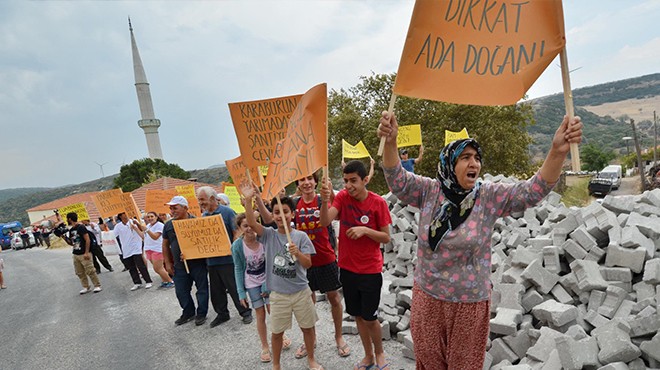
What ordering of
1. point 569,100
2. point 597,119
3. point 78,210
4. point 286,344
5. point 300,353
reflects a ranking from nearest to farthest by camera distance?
point 569,100 → point 300,353 → point 286,344 → point 78,210 → point 597,119

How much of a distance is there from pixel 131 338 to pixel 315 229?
144 inches

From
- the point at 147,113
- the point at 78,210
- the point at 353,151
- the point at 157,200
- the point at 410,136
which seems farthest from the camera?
the point at 147,113

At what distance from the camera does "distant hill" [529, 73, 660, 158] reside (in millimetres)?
74619

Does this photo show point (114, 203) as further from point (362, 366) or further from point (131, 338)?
point (362, 366)

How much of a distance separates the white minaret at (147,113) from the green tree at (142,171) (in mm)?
6417

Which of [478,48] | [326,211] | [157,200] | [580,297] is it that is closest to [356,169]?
[326,211]

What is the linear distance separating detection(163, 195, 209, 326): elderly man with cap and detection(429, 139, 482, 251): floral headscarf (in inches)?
162

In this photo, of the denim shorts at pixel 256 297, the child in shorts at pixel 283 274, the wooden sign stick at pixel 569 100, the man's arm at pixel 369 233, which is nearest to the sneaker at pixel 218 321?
the denim shorts at pixel 256 297

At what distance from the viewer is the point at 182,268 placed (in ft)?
17.2

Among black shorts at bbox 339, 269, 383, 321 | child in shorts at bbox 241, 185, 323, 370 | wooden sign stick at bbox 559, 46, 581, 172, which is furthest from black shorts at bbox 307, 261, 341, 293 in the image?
wooden sign stick at bbox 559, 46, 581, 172

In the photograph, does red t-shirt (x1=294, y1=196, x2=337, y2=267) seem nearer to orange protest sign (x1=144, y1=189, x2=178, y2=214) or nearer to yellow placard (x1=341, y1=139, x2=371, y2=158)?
yellow placard (x1=341, y1=139, x2=371, y2=158)

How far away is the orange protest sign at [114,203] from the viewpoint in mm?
7395

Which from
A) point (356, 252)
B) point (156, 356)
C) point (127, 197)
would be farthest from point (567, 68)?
point (127, 197)

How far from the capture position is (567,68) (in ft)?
5.47
